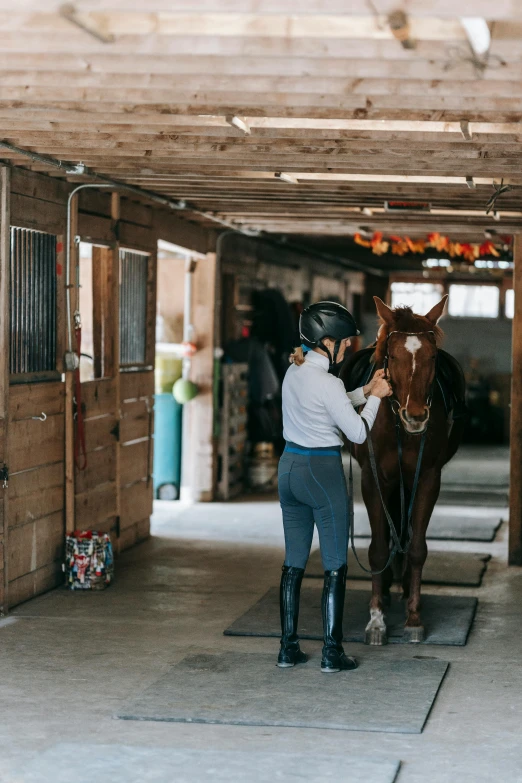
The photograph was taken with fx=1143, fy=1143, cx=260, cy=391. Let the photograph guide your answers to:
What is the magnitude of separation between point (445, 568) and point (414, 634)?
199cm

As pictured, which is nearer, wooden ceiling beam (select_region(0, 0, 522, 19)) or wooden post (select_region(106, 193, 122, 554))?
wooden ceiling beam (select_region(0, 0, 522, 19))

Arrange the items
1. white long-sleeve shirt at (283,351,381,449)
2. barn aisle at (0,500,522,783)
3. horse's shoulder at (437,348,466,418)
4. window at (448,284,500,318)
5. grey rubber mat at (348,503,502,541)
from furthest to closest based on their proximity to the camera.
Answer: window at (448,284,500,318) → grey rubber mat at (348,503,502,541) → horse's shoulder at (437,348,466,418) → white long-sleeve shirt at (283,351,381,449) → barn aisle at (0,500,522,783)

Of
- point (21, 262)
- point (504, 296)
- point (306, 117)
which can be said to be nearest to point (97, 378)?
point (21, 262)

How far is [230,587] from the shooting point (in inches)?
274

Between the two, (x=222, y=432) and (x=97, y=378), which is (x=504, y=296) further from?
(x=97, y=378)

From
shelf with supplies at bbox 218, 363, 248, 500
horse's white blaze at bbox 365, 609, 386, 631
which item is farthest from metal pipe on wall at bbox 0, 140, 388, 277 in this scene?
horse's white blaze at bbox 365, 609, 386, 631

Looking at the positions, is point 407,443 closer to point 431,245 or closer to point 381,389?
point 381,389

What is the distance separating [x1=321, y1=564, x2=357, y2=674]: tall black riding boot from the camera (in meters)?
5.04

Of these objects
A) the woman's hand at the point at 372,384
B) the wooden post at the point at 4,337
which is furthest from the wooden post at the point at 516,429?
the wooden post at the point at 4,337

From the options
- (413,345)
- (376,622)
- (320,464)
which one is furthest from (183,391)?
(320,464)

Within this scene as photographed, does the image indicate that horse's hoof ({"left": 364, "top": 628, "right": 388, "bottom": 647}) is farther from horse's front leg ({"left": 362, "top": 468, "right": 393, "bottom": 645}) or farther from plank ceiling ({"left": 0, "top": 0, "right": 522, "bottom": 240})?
plank ceiling ({"left": 0, "top": 0, "right": 522, "bottom": 240})

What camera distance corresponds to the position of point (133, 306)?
8375 mm

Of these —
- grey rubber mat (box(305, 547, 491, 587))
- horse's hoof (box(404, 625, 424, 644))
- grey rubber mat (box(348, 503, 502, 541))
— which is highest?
horse's hoof (box(404, 625, 424, 644))

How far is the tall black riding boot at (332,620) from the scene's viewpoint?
5.04 metres
